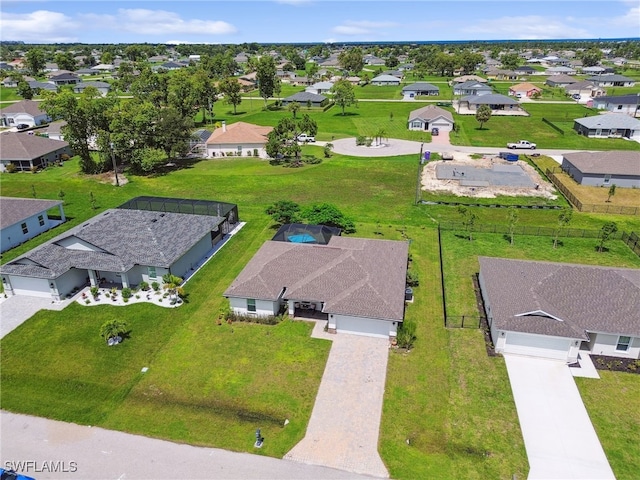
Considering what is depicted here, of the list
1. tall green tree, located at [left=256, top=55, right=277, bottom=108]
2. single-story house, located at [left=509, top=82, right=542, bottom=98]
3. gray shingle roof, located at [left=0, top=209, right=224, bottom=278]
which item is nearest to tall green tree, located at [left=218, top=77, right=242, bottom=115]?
tall green tree, located at [left=256, top=55, right=277, bottom=108]

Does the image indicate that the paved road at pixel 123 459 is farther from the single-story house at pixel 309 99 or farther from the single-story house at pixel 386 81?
the single-story house at pixel 386 81

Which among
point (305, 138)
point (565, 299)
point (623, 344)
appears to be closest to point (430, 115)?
point (305, 138)

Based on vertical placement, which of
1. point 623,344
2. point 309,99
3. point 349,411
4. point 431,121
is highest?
point 309,99

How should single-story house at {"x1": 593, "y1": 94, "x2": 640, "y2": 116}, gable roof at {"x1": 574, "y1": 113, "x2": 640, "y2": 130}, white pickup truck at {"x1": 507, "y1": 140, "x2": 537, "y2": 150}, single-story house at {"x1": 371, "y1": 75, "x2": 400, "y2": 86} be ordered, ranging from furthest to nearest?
single-story house at {"x1": 371, "y1": 75, "x2": 400, "y2": 86}
single-story house at {"x1": 593, "y1": 94, "x2": 640, "y2": 116}
gable roof at {"x1": 574, "y1": 113, "x2": 640, "y2": 130}
white pickup truck at {"x1": 507, "y1": 140, "x2": 537, "y2": 150}

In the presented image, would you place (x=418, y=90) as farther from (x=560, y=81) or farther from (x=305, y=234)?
(x=305, y=234)

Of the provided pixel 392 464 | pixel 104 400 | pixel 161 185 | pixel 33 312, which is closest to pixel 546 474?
pixel 392 464

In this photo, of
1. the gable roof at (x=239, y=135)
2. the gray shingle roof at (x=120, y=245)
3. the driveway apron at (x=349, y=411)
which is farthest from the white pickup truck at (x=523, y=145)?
the driveway apron at (x=349, y=411)

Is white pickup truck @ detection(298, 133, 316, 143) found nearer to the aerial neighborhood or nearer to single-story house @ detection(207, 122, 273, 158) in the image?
single-story house @ detection(207, 122, 273, 158)
